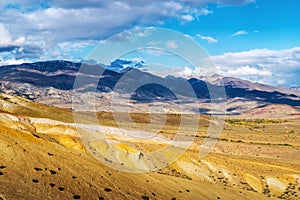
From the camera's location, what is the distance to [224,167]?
266ft

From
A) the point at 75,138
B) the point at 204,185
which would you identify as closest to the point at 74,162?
the point at 204,185

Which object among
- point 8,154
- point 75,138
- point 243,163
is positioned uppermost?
point 8,154

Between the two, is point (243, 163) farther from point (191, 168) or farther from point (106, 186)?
point (106, 186)

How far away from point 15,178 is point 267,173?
6271cm

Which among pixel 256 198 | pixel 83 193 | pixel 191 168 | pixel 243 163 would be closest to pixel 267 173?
pixel 243 163

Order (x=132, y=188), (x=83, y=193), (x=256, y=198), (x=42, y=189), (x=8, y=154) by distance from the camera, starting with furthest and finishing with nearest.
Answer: (x=256, y=198)
(x=132, y=188)
(x=8, y=154)
(x=83, y=193)
(x=42, y=189)

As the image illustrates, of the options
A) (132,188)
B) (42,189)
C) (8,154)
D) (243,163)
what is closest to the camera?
(42,189)

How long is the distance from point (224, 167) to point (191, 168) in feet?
27.2

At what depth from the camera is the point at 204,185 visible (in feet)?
185

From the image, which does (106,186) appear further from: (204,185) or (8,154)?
(204,185)

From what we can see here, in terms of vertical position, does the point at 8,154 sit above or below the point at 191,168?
above

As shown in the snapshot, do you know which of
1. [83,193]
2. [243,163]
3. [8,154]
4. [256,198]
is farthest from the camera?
[243,163]

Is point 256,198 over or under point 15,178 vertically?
under

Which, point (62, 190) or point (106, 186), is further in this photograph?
point (106, 186)
